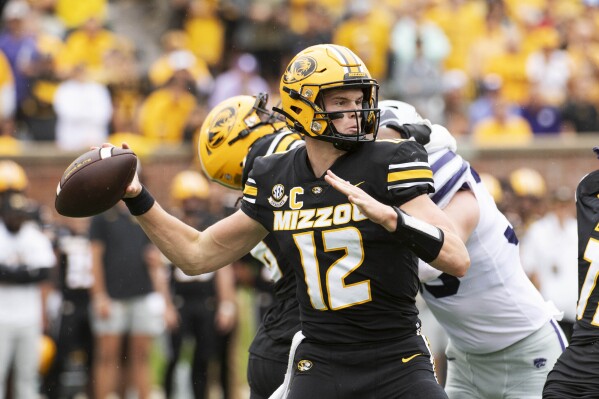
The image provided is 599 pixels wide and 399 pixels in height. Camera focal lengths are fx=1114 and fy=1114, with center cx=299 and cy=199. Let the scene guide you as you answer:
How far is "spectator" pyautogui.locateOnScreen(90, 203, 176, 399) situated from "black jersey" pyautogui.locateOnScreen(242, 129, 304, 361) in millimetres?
4868

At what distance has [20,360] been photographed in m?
9.67

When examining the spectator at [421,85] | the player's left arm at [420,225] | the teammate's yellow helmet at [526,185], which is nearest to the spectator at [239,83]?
the spectator at [421,85]

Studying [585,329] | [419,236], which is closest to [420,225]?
[419,236]

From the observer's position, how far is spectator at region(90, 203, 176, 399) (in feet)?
32.6

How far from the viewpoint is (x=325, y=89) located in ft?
13.8

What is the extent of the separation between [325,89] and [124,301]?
242 inches

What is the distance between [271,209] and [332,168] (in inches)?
12.7

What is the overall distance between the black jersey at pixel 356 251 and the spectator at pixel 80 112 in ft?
24.0

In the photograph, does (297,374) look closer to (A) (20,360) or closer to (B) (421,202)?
(B) (421,202)

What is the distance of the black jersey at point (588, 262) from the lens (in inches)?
170

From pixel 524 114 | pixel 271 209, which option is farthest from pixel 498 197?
pixel 271 209

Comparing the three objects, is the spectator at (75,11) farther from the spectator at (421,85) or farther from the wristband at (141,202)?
the wristband at (141,202)

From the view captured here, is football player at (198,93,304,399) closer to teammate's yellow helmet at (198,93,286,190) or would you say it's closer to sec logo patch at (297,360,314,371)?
teammate's yellow helmet at (198,93,286,190)

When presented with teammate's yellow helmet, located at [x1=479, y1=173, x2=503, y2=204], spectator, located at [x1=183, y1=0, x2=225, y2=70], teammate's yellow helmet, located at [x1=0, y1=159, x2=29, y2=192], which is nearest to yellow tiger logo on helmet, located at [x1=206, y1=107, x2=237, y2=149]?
teammate's yellow helmet, located at [x1=0, y1=159, x2=29, y2=192]
